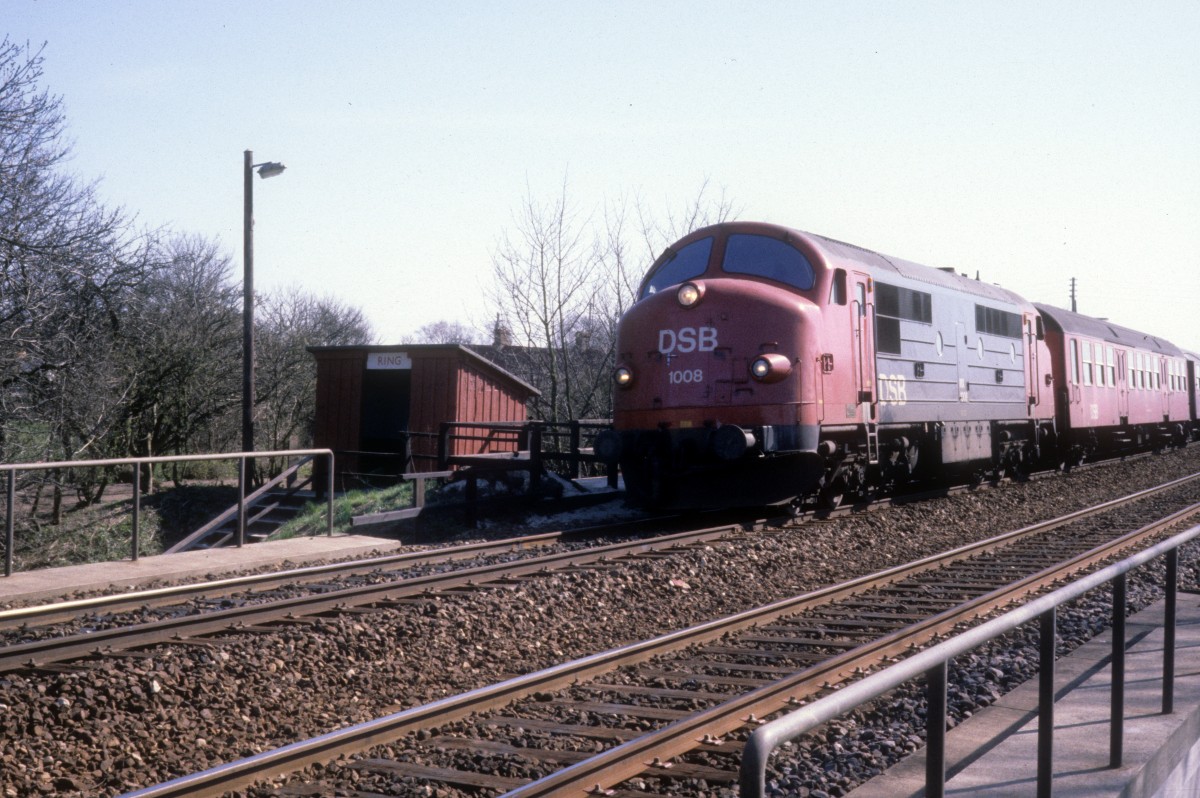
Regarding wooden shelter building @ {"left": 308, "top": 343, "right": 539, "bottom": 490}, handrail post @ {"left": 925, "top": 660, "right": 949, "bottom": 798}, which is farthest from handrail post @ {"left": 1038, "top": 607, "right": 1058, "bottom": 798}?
wooden shelter building @ {"left": 308, "top": 343, "right": 539, "bottom": 490}

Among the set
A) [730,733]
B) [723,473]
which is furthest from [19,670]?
[723,473]

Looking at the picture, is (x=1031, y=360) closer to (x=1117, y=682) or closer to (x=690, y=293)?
(x=690, y=293)

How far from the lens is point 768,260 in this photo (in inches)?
489

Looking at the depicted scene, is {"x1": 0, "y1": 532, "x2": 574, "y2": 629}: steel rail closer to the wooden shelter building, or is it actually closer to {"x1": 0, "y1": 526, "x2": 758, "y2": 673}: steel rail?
{"x1": 0, "y1": 526, "x2": 758, "y2": 673}: steel rail

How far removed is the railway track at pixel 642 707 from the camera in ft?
14.5

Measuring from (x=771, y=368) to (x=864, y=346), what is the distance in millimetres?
1835

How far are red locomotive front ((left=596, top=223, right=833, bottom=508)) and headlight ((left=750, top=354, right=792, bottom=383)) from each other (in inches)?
0.4

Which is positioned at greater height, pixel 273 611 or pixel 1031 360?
pixel 1031 360

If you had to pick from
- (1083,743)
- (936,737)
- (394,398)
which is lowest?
(1083,743)

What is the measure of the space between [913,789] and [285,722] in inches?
129

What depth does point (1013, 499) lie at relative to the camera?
54.2ft

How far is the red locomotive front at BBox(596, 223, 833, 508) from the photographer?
11.4 metres

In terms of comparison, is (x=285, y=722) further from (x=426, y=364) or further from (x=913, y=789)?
(x=426, y=364)

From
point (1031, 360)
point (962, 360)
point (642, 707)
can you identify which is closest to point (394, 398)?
point (962, 360)
